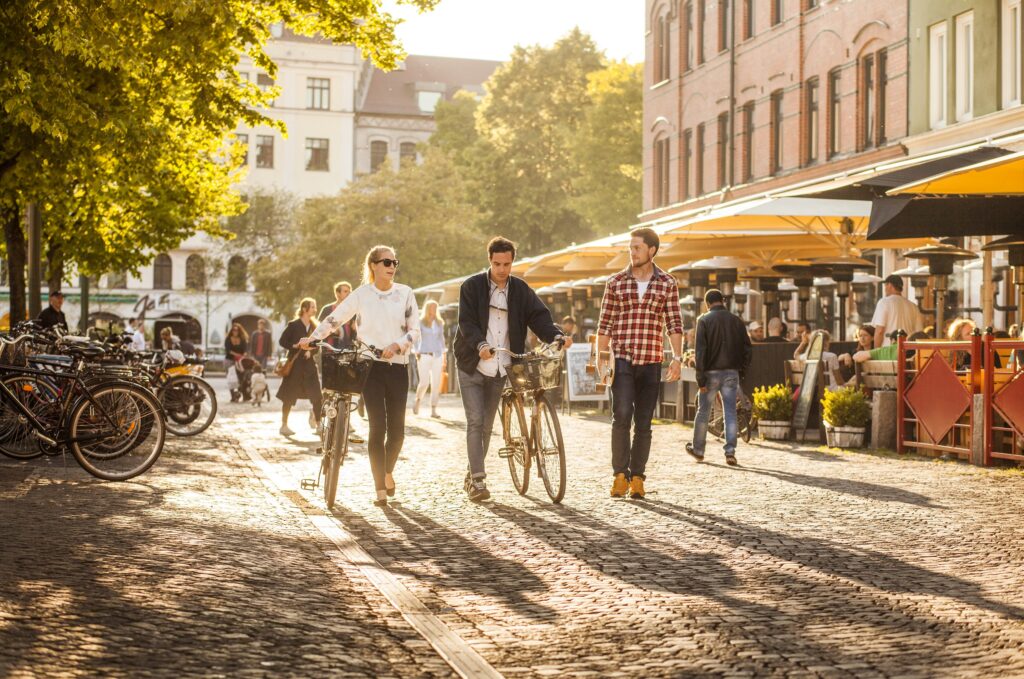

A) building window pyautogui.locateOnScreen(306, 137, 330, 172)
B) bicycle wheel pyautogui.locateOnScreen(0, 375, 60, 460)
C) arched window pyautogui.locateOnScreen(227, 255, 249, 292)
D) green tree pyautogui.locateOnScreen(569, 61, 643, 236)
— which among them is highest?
building window pyautogui.locateOnScreen(306, 137, 330, 172)

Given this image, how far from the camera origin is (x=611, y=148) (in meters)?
60.7

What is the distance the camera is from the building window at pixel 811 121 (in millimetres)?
36250

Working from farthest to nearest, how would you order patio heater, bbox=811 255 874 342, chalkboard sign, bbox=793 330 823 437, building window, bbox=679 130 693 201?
building window, bbox=679 130 693 201 < patio heater, bbox=811 255 874 342 < chalkboard sign, bbox=793 330 823 437

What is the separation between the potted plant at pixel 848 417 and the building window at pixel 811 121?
798 inches

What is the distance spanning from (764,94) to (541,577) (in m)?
32.5

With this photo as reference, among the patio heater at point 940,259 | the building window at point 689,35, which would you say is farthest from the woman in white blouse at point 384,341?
the building window at point 689,35

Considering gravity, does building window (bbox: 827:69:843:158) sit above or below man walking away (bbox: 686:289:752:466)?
above

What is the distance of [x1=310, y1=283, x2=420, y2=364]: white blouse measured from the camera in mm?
10828

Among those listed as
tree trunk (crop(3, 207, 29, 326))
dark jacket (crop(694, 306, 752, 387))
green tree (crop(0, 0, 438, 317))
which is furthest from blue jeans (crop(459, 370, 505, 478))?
tree trunk (crop(3, 207, 29, 326))

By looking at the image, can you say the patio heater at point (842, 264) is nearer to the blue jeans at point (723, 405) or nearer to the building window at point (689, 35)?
the blue jeans at point (723, 405)

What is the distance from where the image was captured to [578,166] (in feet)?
204

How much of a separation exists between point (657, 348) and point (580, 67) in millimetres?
58154

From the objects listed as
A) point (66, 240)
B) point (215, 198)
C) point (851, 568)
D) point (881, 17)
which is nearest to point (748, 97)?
point (881, 17)

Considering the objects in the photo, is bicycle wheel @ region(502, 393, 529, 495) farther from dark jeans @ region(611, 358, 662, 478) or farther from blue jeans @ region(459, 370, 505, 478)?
dark jeans @ region(611, 358, 662, 478)
